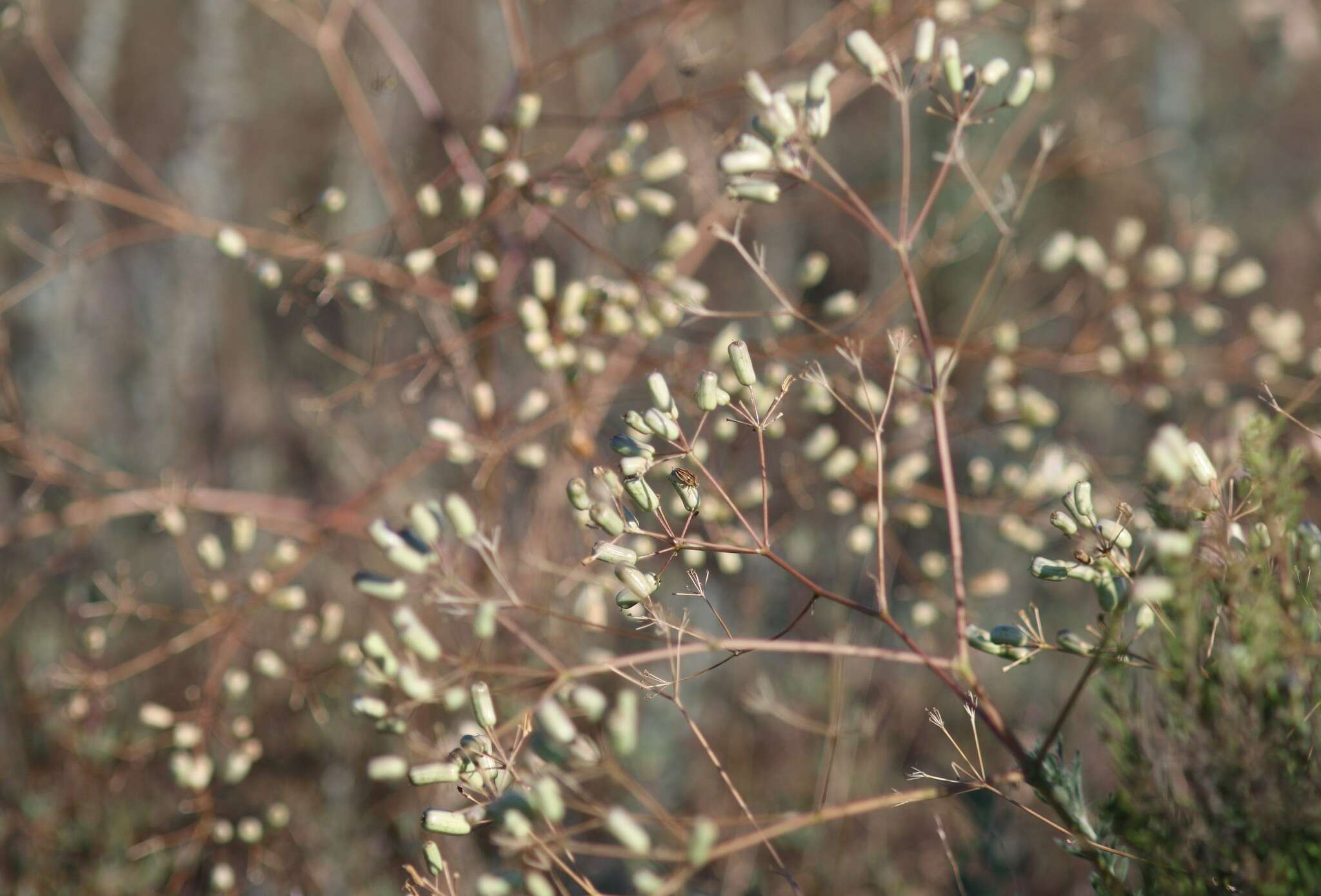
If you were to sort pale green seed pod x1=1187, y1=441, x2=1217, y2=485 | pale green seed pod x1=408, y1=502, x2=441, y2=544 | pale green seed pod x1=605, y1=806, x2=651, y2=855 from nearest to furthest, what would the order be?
1. pale green seed pod x1=605, y1=806, x2=651, y2=855
2. pale green seed pod x1=1187, y1=441, x2=1217, y2=485
3. pale green seed pod x1=408, y1=502, x2=441, y2=544

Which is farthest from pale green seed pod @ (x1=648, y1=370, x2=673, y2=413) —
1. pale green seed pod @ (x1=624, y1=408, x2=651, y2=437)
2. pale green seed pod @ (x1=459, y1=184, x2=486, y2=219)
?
pale green seed pod @ (x1=459, y1=184, x2=486, y2=219)

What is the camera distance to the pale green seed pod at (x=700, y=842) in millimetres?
621

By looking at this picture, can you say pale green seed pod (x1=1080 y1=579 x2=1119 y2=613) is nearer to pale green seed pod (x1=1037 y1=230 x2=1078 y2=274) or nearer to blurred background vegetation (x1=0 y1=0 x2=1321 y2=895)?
blurred background vegetation (x1=0 y1=0 x2=1321 y2=895)

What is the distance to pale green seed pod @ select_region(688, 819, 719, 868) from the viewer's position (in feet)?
2.04

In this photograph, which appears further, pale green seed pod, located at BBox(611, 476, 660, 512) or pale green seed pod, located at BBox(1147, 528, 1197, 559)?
pale green seed pod, located at BBox(611, 476, 660, 512)

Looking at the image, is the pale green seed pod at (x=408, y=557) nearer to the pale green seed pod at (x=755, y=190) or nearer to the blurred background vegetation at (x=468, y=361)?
the blurred background vegetation at (x=468, y=361)

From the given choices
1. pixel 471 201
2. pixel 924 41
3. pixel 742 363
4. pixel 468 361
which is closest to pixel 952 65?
pixel 924 41

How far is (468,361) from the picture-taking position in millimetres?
1691

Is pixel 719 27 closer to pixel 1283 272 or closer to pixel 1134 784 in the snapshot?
pixel 1283 272

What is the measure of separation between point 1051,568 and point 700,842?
39 cm

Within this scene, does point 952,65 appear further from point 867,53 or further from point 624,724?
point 624,724

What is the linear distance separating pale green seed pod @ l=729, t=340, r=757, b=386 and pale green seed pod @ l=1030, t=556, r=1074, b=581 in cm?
30

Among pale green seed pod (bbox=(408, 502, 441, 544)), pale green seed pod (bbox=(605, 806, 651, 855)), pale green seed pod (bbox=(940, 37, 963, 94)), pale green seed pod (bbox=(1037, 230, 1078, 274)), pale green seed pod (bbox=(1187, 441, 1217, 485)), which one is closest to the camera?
pale green seed pod (bbox=(605, 806, 651, 855))

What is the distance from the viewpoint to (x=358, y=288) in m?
1.39
